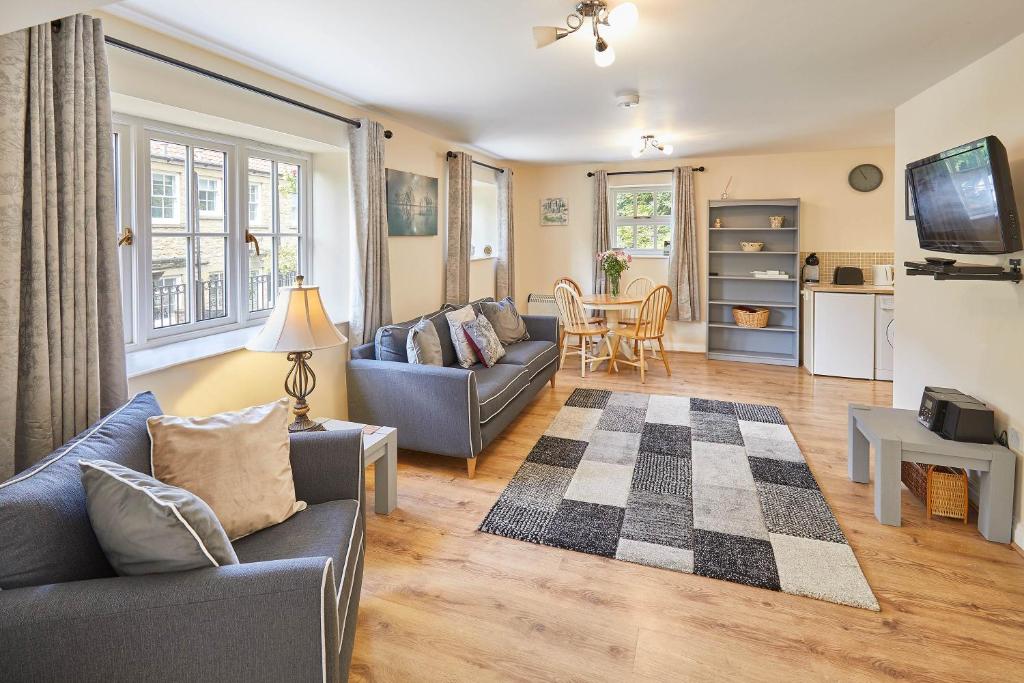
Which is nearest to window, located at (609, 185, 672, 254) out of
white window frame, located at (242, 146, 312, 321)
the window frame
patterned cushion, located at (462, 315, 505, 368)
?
the window frame

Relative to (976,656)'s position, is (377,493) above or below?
above

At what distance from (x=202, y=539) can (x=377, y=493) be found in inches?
62.4

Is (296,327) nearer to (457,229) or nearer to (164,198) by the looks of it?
(164,198)

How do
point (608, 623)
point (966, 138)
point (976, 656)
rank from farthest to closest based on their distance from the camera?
point (966, 138), point (608, 623), point (976, 656)

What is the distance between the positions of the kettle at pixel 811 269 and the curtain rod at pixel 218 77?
5130 mm

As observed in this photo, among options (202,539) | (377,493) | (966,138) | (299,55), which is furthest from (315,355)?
(966,138)

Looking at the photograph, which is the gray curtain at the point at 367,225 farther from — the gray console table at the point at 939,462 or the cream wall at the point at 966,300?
the cream wall at the point at 966,300

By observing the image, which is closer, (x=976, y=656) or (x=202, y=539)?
(x=202, y=539)

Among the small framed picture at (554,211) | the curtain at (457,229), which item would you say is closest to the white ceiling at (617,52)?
the curtain at (457,229)

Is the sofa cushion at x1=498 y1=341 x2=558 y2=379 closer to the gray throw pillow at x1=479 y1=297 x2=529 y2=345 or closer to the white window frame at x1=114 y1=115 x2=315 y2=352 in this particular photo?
the gray throw pillow at x1=479 y1=297 x2=529 y2=345

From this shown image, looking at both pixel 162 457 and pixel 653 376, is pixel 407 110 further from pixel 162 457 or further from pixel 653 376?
pixel 653 376

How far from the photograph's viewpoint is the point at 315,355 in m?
3.60

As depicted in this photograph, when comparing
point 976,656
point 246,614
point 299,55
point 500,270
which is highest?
point 299,55

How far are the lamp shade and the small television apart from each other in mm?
2911
